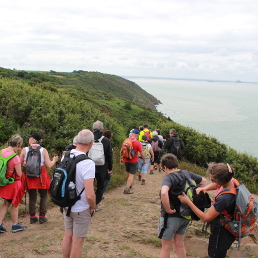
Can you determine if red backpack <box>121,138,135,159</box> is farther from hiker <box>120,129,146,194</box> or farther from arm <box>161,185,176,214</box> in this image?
arm <box>161,185,176,214</box>

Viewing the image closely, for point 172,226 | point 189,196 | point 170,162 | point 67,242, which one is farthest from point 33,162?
point 189,196

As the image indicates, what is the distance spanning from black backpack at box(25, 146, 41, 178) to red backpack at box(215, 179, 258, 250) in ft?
10.6

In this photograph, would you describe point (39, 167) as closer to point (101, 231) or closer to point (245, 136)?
point (101, 231)

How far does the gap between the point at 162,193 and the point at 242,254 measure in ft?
7.76

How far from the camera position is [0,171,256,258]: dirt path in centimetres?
465

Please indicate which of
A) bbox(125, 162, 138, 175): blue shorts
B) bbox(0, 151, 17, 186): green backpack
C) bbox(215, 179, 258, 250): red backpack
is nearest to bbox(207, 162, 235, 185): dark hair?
bbox(215, 179, 258, 250): red backpack

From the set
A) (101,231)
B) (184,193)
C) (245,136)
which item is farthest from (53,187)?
(245,136)

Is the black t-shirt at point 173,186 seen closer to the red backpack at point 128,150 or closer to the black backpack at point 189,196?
the black backpack at point 189,196

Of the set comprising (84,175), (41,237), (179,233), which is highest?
(84,175)

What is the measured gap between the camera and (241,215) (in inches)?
134

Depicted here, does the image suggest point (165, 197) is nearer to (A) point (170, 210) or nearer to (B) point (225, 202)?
(A) point (170, 210)

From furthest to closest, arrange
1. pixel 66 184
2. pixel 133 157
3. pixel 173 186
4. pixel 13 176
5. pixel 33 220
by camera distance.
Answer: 1. pixel 133 157
2. pixel 33 220
3. pixel 13 176
4. pixel 173 186
5. pixel 66 184

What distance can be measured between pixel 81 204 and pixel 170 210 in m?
1.11

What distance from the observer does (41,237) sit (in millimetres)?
5090
